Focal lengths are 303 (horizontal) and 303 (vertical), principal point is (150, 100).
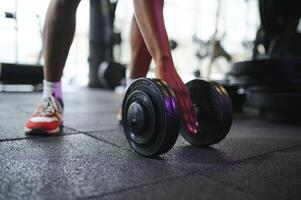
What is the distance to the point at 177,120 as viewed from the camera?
0.83m

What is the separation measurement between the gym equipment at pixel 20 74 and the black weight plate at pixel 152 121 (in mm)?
2837

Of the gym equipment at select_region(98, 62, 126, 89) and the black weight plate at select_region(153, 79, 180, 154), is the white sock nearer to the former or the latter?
the black weight plate at select_region(153, 79, 180, 154)

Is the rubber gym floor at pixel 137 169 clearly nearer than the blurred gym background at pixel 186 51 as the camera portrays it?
Yes

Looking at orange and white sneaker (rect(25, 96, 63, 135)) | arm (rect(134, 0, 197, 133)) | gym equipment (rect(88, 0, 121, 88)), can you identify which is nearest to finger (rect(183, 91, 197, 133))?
arm (rect(134, 0, 197, 133))

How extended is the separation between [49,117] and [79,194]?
0.65 metres

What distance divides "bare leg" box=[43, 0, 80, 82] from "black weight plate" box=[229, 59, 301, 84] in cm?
120

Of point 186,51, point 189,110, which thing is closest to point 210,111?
point 189,110

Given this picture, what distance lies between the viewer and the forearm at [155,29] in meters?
0.93

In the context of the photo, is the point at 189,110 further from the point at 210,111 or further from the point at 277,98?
the point at 277,98

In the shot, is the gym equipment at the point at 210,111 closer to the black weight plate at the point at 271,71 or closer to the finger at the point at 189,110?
the finger at the point at 189,110

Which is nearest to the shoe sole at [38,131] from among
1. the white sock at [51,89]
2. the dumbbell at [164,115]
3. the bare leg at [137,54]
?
the white sock at [51,89]

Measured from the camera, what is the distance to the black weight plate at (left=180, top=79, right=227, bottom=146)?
1.00 meters

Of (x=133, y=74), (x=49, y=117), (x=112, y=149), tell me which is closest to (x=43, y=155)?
(x=112, y=149)

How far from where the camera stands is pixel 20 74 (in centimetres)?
347
